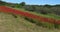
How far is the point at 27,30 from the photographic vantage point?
18.8 meters

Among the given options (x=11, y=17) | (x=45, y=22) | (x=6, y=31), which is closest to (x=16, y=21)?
(x=11, y=17)

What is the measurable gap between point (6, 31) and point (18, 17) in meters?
6.52

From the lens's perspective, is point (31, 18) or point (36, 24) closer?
point (36, 24)

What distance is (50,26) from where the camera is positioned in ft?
72.7

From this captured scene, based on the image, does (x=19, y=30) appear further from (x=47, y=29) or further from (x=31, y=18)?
(x=31, y=18)

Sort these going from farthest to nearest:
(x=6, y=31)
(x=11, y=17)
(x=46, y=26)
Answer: (x=11, y=17) < (x=46, y=26) < (x=6, y=31)

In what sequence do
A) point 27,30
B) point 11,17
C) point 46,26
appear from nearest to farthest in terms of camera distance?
point 27,30 < point 46,26 < point 11,17

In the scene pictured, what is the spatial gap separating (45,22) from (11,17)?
11.8 ft

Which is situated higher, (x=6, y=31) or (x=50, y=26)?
(x=6, y=31)

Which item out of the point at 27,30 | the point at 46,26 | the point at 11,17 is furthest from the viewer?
the point at 11,17

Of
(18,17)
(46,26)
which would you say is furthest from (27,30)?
(18,17)

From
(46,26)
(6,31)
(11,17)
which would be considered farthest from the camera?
(11,17)

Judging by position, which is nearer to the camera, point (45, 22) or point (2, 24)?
point (2, 24)

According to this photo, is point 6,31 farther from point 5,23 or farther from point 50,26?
point 50,26
